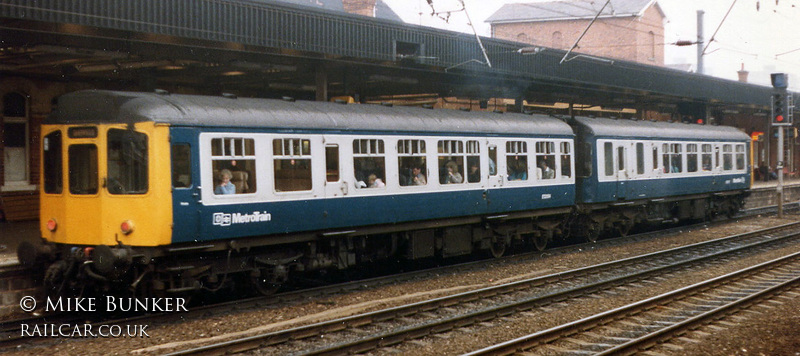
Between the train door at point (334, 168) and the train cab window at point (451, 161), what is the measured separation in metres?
2.68

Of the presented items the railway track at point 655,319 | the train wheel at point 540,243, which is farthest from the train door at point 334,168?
the train wheel at point 540,243

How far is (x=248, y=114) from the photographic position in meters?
12.0

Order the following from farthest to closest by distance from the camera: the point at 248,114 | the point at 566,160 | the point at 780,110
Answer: the point at 780,110
the point at 566,160
the point at 248,114

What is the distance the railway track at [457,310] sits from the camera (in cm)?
943

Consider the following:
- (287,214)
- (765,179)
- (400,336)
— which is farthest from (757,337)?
(765,179)

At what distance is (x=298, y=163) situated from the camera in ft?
41.3

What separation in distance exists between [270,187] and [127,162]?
211cm

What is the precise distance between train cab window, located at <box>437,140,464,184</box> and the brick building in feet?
137

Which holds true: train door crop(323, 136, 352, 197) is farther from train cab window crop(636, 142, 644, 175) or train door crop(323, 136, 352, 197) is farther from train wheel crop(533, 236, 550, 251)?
train cab window crop(636, 142, 644, 175)

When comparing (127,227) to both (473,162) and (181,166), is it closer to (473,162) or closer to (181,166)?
(181,166)

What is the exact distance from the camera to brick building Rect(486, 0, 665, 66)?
56812mm

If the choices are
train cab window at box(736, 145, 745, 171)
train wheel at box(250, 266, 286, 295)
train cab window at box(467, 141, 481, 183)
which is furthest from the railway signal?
train wheel at box(250, 266, 286, 295)

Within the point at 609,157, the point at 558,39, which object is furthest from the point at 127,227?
the point at 558,39

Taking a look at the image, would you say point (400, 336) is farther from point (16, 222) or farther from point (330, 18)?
point (16, 222)
